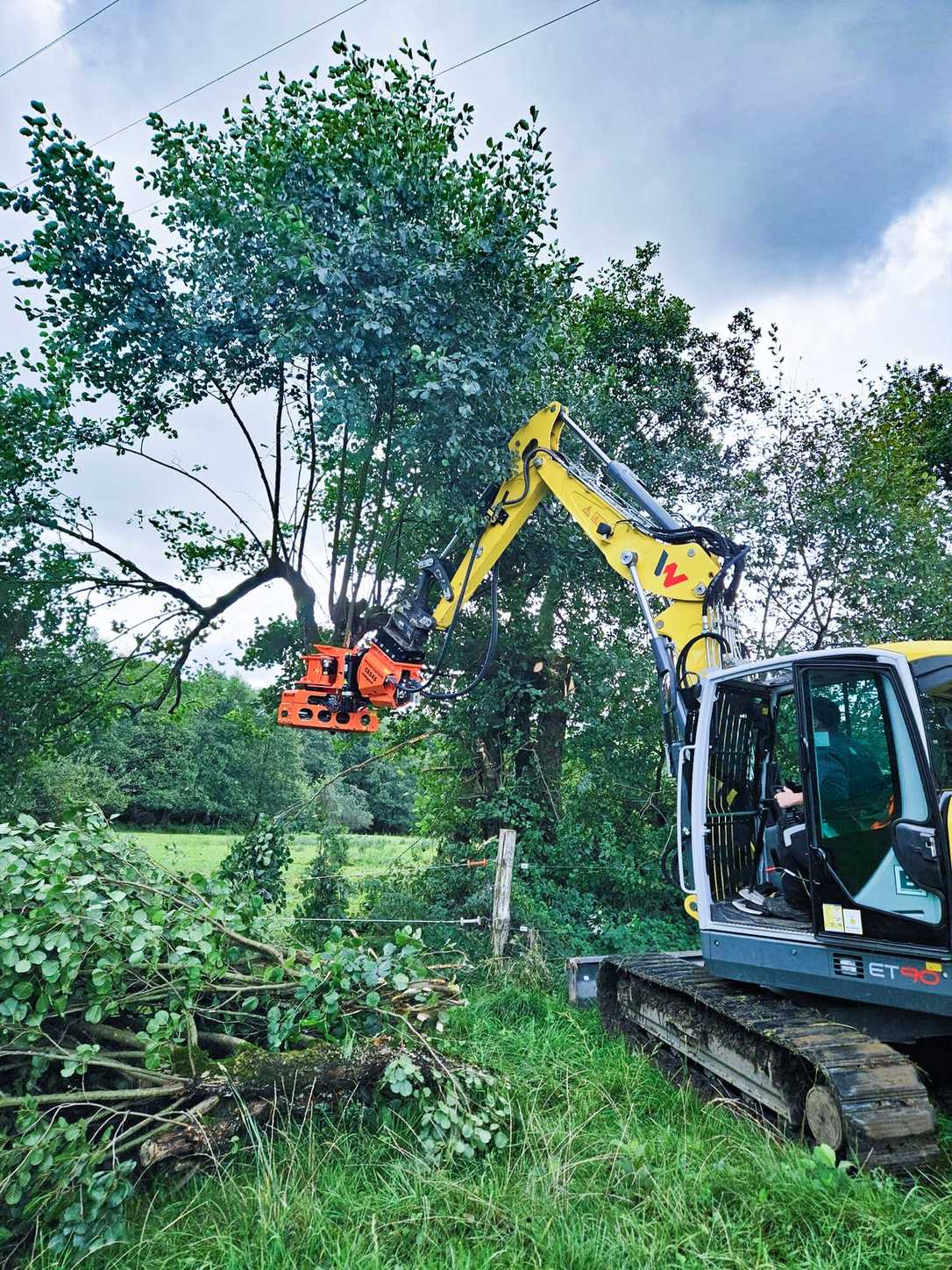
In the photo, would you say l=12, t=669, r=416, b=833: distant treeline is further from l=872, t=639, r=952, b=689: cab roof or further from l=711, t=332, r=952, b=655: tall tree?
l=872, t=639, r=952, b=689: cab roof

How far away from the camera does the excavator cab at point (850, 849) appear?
11.5ft

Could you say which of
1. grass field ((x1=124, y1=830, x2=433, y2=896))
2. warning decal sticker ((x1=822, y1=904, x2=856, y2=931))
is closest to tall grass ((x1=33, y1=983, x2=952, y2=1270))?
warning decal sticker ((x1=822, y1=904, x2=856, y2=931))

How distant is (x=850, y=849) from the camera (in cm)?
380

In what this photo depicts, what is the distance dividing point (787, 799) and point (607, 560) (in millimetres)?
2649

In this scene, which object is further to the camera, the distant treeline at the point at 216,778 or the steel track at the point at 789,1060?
the distant treeline at the point at 216,778

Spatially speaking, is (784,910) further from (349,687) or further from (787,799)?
(349,687)

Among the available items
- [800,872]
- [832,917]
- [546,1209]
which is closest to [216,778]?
[800,872]

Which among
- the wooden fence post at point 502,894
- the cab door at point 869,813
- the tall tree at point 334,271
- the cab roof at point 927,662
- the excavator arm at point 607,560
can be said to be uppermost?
the tall tree at point 334,271

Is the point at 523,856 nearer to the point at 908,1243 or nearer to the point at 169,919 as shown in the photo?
the point at 169,919

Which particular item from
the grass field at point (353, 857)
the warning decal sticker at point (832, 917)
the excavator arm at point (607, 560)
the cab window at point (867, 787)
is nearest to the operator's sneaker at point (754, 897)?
the warning decal sticker at point (832, 917)

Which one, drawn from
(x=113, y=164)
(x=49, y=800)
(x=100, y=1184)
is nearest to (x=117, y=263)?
(x=113, y=164)

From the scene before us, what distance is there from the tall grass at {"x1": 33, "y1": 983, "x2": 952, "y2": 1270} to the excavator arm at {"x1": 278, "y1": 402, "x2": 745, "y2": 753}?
2.56 metres

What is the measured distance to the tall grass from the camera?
257 cm

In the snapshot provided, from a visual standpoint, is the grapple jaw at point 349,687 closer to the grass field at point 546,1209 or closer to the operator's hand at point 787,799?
the operator's hand at point 787,799
